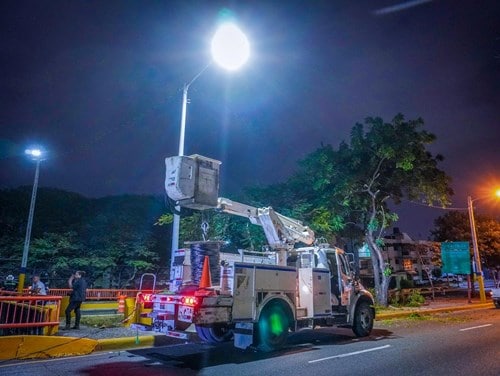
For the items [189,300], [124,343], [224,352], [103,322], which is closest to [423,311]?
[224,352]

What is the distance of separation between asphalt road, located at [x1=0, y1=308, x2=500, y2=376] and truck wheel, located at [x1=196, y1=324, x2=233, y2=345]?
22 cm

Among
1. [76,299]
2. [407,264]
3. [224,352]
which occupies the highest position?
[407,264]

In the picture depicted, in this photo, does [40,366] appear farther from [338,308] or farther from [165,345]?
[338,308]

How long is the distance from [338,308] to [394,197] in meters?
12.2

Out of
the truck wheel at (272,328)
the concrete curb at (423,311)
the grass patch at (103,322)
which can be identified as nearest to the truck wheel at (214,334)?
the truck wheel at (272,328)

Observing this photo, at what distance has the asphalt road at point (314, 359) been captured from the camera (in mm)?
7160

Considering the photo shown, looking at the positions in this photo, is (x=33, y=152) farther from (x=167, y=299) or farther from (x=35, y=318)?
(x=167, y=299)

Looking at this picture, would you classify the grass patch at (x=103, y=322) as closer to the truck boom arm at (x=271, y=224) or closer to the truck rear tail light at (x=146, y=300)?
the truck rear tail light at (x=146, y=300)

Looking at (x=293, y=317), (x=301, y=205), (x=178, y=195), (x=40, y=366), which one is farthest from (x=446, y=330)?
(x=40, y=366)

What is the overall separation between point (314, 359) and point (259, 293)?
178cm

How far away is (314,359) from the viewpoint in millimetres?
8305

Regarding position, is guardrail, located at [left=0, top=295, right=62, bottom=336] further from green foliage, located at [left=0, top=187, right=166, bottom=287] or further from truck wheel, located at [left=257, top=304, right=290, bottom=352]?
green foliage, located at [left=0, top=187, right=166, bottom=287]

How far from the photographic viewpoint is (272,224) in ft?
36.1

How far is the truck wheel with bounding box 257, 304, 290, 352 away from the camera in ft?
29.3
